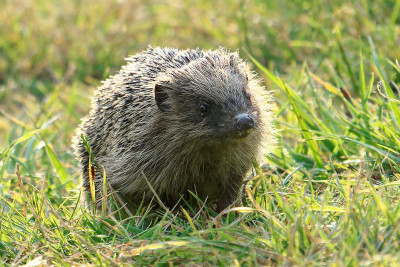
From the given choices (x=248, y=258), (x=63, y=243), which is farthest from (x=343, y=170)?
(x=63, y=243)

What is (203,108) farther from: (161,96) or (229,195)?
(229,195)

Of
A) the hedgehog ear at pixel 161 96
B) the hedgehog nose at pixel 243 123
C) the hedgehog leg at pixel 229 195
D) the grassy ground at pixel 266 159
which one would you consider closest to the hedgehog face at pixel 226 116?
the hedgehog nose at pixel 243 123

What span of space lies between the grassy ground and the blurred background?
3cm

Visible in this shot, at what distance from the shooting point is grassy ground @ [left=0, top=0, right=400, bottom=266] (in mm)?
3943

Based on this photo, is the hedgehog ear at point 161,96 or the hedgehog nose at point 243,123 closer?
the hedgehog nose at point 243,123

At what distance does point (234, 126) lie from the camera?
4586 millimetres

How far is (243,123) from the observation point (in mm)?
4520

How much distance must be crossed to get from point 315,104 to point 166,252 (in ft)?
9.47

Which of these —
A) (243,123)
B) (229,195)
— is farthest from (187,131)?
(229,195)

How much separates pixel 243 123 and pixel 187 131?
22.5 inches

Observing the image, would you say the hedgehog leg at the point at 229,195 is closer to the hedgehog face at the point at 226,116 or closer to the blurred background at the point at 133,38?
the hedgehog face at the point at 226,116

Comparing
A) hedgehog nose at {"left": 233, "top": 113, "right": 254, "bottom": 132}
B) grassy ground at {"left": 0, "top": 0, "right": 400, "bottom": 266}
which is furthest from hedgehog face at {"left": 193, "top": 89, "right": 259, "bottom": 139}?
grassy ground at {"left": 0, "top": 0, "right": 400, "bottom": 266}

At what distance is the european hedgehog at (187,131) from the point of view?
15.9ft

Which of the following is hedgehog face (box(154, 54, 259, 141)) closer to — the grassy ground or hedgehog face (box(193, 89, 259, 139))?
hedgehog face (box(193, 89, 259, 139))
